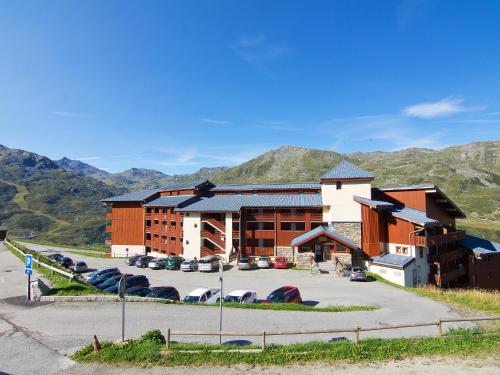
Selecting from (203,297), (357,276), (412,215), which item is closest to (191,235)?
(203,297)

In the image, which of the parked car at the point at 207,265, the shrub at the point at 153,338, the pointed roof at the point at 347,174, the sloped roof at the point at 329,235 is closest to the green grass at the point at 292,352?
the shrub at the point at 153,338

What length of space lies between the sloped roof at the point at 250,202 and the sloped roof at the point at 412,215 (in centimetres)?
989

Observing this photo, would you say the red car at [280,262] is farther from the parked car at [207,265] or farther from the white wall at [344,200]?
the white wall at [344,200]

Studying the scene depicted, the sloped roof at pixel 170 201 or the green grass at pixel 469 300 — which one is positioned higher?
the sloped roof at pixel 170 201

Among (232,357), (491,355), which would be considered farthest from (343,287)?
(232,357)

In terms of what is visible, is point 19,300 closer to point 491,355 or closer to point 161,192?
point 491,355

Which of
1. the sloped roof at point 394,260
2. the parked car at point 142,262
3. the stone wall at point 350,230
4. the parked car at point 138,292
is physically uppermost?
the stone wall at point 350,230

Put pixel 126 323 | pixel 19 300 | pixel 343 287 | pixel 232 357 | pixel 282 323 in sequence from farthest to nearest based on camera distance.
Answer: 1. pixel 343 287
2. pixel 19 300
3. pixel 282 323
4. pixel 126 323
5. pixel 232 357

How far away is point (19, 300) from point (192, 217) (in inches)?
1169

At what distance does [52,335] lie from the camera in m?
15.7

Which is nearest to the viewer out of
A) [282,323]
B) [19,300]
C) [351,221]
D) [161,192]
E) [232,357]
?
[232,357]

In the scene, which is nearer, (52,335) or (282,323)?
(52,335)

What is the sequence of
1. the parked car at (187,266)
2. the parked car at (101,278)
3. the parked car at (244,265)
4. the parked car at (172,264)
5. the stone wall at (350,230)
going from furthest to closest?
1. the parked car at (172,264)
2. the stone wall at (350,230)
3. the parked car at (244,265)
4. the parked car at (187,266)
5. the parked car at (101,278)

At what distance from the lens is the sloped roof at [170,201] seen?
52.7m
